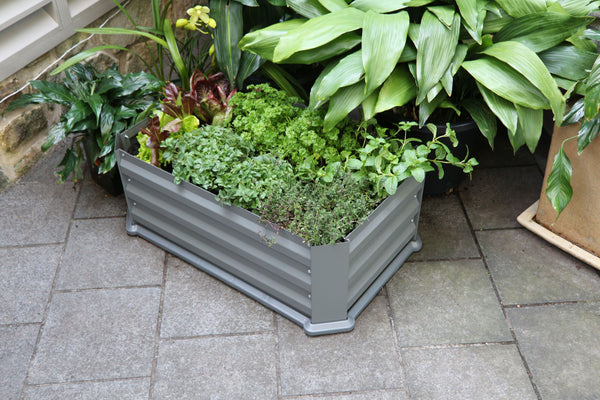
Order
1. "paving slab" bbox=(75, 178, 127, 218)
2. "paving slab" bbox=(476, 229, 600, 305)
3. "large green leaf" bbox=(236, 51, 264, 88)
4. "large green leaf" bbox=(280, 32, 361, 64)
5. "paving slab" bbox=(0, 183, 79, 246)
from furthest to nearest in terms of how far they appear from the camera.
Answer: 1. "paving slab" bbox=(75, 178, 127, 218)
2. "paving slab" bbox=(0, 183, 79, 246)
3. "large green leaf" bbox=(236, 51, 264, 88)
4. "paving slab" bbox=(476, 229, 600, 305)
5. "large green leaf" bbox=(280, 32, 361, 64)

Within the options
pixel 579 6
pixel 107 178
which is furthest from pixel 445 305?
pixel 107 178

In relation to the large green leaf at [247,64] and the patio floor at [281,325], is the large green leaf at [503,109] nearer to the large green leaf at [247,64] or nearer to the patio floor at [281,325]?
the patio floor at [281,325]

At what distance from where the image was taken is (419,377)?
1928 millimetres

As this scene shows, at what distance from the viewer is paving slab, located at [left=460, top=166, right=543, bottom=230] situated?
250 cm

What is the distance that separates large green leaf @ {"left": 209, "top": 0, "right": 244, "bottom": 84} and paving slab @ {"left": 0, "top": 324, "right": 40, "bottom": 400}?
1.20 metres

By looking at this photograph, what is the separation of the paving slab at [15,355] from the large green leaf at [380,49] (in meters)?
1.42

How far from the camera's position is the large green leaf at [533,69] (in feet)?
5.98

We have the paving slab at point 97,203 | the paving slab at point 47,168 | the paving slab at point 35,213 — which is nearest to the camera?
the paving slab at point 35,213

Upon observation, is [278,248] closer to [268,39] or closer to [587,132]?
[268,39]

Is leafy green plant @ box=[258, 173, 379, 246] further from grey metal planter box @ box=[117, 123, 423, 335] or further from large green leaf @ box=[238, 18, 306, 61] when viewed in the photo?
large green leaf @ box=[238, 18, 306, 61]

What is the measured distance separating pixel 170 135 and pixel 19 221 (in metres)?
0.83

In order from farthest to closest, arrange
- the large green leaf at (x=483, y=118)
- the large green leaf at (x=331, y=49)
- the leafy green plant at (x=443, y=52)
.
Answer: the large green leaf at (x=483, y=118)
the large green leaf at (x=331, y=49)
the leafy green plant at (x=443, y=52)

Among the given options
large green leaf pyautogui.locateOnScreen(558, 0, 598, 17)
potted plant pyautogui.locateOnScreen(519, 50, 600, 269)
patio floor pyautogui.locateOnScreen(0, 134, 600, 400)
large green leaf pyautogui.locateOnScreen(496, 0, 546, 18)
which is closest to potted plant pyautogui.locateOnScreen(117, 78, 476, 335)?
patio floor pyautogui.locateOnScreen(0, 134, 600, 400)

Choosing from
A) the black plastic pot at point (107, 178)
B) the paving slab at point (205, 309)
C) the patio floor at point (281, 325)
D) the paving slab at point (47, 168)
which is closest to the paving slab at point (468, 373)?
the patio floor at point (281, 325)
